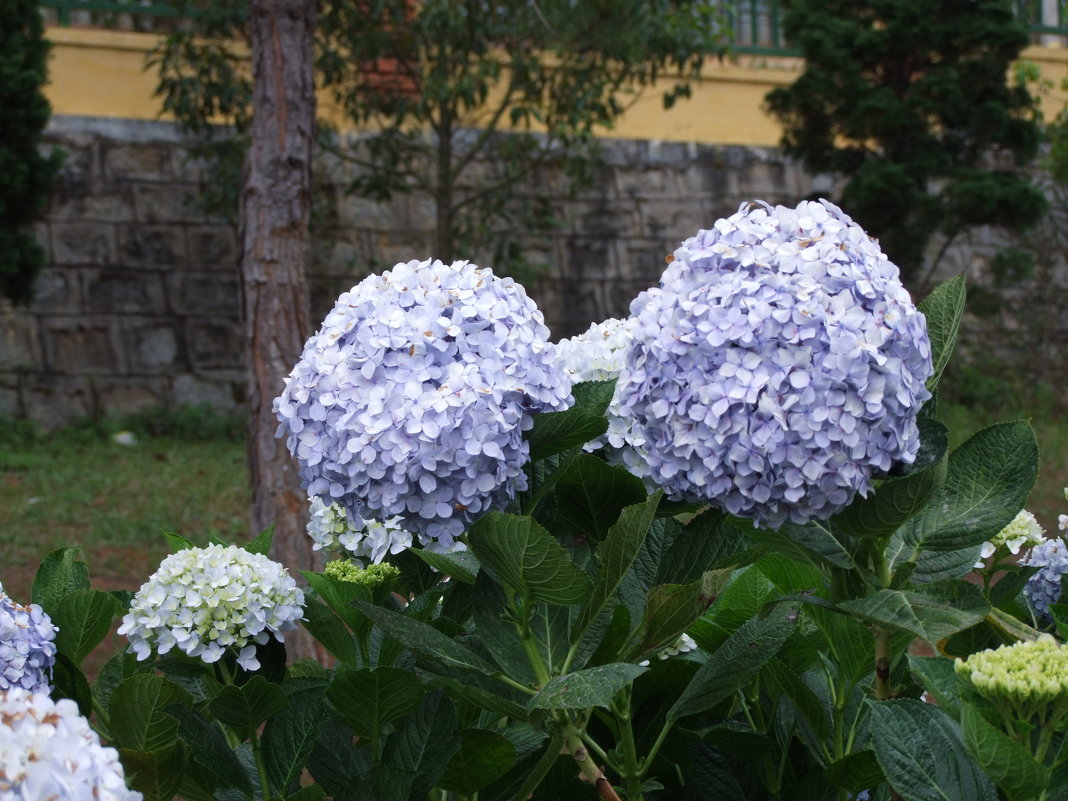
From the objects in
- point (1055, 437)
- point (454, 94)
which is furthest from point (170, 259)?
point (1055, 437)

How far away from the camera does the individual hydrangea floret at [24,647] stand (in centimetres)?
114

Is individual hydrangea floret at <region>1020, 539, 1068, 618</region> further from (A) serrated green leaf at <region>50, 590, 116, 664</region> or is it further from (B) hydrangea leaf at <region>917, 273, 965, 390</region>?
(A) serrated green leaf at <region>50, 590, 116, 664</region>

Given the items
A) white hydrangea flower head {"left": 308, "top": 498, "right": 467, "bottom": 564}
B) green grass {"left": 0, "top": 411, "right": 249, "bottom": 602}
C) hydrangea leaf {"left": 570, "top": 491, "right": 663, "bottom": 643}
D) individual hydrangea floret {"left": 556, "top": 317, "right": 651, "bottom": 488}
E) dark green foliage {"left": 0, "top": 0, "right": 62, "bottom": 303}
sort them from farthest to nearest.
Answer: dark green foliage {"left": 0, "top": 0, "right": 62, "bottom": 303}
green grass {"left": 0, "top": 411, "right": 249, "bottom": 602}
white hydrangea flower head {"left": 308, "top": 498, "right": 467, "bottom": 564}
individual hydrangea floret {"left": 556, "top": 317, "right": 651, "bottom": 488}
hydrangea leaf {"left": 570, "top": 491, "right": 663, "bottom": 643}

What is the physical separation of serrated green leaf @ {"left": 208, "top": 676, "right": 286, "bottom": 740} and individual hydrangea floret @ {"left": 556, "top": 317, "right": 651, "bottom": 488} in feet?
1.26

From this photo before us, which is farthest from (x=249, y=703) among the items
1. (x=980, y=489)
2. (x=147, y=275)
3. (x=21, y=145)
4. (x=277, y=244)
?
(x=147, y=275)

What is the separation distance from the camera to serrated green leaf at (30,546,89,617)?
1401 mm

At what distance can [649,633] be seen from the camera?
111cm

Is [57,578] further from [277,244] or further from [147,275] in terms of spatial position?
[147,275]

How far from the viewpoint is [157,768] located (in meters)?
1.16

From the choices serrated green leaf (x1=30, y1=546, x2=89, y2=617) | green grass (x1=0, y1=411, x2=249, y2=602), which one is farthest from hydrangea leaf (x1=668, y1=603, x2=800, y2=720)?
green grass (x1=0, y1=411, x2=249, y2=602)

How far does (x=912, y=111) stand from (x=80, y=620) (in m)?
8.18

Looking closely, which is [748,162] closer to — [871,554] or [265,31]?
A: [265,31]

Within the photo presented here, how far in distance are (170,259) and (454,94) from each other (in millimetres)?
2462

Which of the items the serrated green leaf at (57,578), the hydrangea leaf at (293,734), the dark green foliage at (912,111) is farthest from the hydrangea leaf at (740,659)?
the dark green foliage at (912,111)
